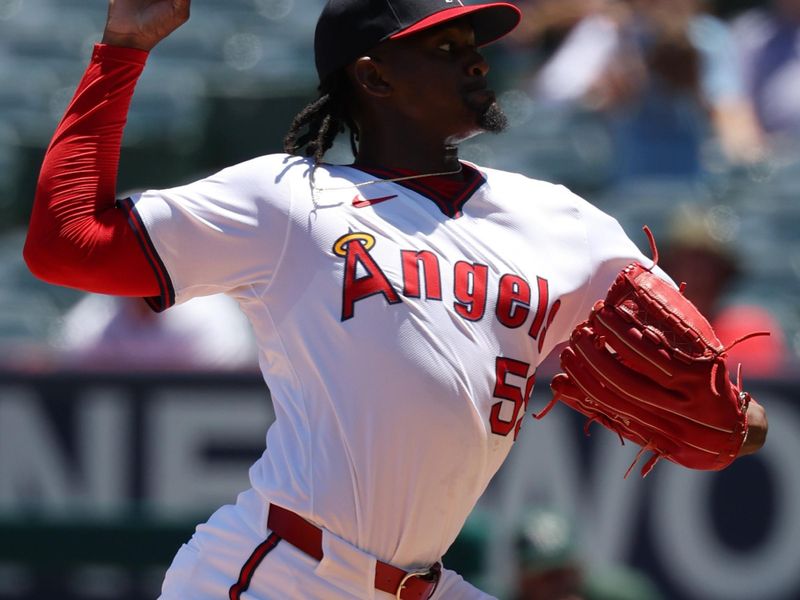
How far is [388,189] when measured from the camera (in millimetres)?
2928

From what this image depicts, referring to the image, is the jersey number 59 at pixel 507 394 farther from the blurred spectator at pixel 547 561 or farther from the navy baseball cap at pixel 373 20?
the blurred spectator at pixel 547 561

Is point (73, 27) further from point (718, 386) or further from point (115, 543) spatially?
point (718, 386)

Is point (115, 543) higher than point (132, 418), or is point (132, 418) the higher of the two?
point (132, 418)

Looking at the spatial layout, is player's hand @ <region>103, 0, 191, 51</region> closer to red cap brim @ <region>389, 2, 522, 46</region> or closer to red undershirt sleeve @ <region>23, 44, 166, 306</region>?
red undershirt sleeve @ <region>23, 44, 166, 306</region>

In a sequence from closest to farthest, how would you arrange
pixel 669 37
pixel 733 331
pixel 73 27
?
pixel 733 331, pixel 669 37, pixel 73 27

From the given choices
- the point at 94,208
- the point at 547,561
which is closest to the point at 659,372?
the point at 94,208

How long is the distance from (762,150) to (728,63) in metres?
0.45

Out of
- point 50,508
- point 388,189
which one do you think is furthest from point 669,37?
point 388,189

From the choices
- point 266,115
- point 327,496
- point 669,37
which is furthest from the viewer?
point 266,115

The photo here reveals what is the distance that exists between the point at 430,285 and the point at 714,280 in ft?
10.6

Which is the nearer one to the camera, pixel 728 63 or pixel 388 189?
pixel 388 189

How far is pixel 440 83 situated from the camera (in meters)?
2.99

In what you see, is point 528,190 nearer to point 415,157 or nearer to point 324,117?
point 415,157

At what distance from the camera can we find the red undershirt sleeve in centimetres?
272
